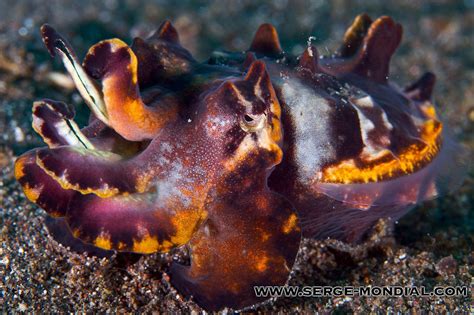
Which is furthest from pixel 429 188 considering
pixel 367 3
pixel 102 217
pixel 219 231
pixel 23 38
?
pixel 367 3

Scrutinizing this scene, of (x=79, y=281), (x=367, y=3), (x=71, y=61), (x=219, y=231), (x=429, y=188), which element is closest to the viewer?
(x=71, y=61)

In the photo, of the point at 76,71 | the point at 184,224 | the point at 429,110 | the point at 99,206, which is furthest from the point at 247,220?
the point at 429,110

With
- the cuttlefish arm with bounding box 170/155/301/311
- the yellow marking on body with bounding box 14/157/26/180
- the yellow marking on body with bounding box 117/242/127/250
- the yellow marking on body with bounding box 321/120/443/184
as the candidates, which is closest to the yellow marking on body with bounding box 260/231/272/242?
the cuttlefish arm with bounding box 170/155/301/311

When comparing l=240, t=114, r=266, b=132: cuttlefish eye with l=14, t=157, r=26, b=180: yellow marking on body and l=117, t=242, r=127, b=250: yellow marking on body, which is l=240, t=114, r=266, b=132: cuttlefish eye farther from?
l=14, t=157, r=26, b=180: yellow marking on body

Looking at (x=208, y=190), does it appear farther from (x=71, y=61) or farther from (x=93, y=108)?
(x=71, y=61)

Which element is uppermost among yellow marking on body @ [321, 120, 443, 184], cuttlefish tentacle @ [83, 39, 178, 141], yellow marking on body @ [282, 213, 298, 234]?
cuttlefish tentacle @ [83, 39, 178, 141]

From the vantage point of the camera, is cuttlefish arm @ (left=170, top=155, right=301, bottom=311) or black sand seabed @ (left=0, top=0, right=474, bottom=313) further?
black sand seabed @ (left=0, top=0, right=474, bottom=313)

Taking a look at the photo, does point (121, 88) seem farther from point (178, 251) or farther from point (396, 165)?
point (396, 165)

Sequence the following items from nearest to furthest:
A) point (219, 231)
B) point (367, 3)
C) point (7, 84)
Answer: point (219, 231), point (7, 84), point (367, 3)
